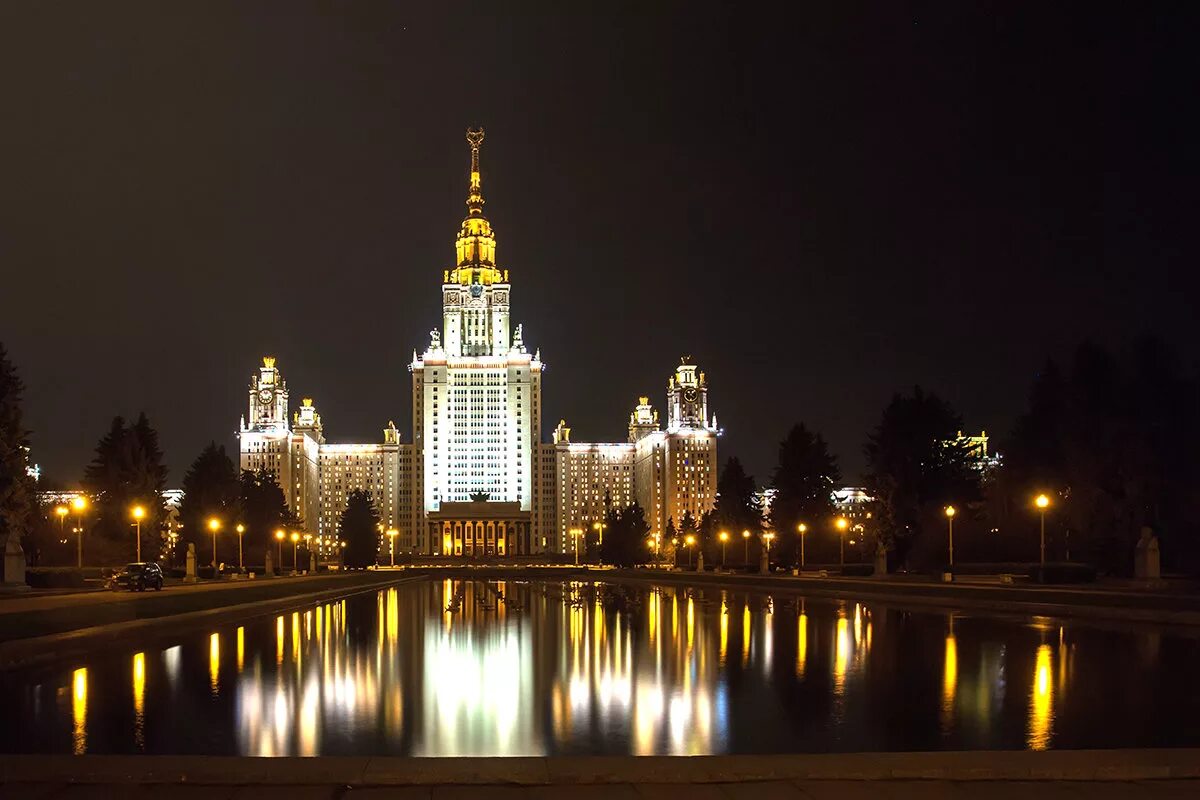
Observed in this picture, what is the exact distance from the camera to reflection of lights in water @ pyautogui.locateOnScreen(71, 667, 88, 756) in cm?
1395

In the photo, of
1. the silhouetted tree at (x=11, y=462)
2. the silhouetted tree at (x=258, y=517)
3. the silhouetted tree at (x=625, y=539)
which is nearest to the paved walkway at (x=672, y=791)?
the silhouetted tree at (x=11, y=462)

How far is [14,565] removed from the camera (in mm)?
49781

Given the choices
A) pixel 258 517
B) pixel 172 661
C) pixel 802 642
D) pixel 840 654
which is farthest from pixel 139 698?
pixel 258 517

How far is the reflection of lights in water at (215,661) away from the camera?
20.3m

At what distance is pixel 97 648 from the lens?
27.8 metres

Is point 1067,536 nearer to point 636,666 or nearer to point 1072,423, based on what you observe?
point 1072,423

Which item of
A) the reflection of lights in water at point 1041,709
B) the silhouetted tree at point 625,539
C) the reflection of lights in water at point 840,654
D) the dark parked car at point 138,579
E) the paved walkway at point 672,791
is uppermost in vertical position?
the paved walkway at point 672,791

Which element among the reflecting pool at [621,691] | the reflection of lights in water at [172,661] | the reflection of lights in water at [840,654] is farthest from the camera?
the reflection of lights in water at [172,661]

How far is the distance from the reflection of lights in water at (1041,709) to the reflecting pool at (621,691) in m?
0.05

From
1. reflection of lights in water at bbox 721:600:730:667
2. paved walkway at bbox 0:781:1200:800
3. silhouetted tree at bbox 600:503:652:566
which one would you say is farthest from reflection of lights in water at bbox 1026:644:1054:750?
silhouetted tree at bbox 600:503:652:566

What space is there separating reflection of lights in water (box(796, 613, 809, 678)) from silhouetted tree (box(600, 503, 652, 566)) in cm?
8845

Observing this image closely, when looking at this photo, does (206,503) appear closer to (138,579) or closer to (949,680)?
(138,579)

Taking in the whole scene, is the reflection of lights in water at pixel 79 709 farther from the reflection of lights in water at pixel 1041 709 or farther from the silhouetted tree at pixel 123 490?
the silhouetted tree at pixel 123 490

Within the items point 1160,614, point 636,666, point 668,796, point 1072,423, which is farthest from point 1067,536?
point 668,796
